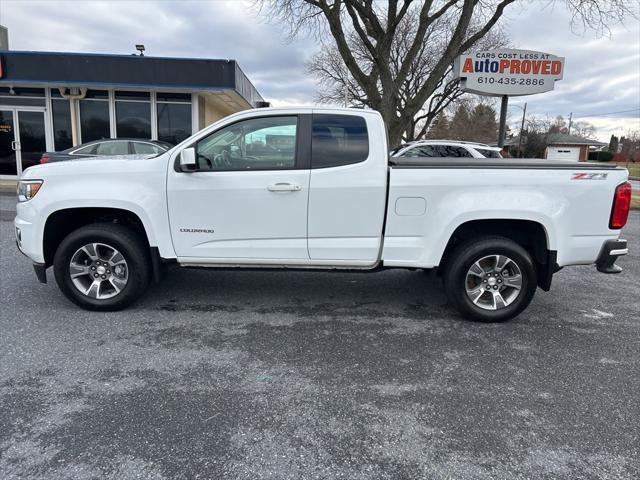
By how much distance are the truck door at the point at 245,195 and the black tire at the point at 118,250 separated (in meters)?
0.40

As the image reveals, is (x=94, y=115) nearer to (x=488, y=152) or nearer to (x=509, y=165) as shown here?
(x=488, y=152)

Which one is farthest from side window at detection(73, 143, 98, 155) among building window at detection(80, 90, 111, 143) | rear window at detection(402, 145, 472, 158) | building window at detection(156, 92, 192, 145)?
rear window at detection(402, 145, 472, 158)

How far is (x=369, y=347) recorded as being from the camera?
3908 millimetres

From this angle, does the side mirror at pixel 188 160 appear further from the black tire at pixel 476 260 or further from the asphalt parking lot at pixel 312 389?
the black tire at pixel 476 260

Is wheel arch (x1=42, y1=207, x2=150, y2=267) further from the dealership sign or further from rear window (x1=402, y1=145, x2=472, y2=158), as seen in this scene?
the dealership sign

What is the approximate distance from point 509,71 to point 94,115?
46.4 ft

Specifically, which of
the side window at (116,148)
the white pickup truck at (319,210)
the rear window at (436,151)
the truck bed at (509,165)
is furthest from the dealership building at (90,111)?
the truck bed at (509,165)

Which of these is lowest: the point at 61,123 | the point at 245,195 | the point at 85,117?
the point at 245,195

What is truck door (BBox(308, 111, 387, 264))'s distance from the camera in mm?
4273

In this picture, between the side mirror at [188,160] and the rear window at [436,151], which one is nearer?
the side mirror at [188,160]

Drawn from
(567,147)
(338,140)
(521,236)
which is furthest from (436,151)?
(567,147)

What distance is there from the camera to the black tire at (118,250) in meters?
4.43

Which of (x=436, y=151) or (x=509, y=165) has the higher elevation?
(x=436, y=151)

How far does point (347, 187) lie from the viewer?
4270mm
